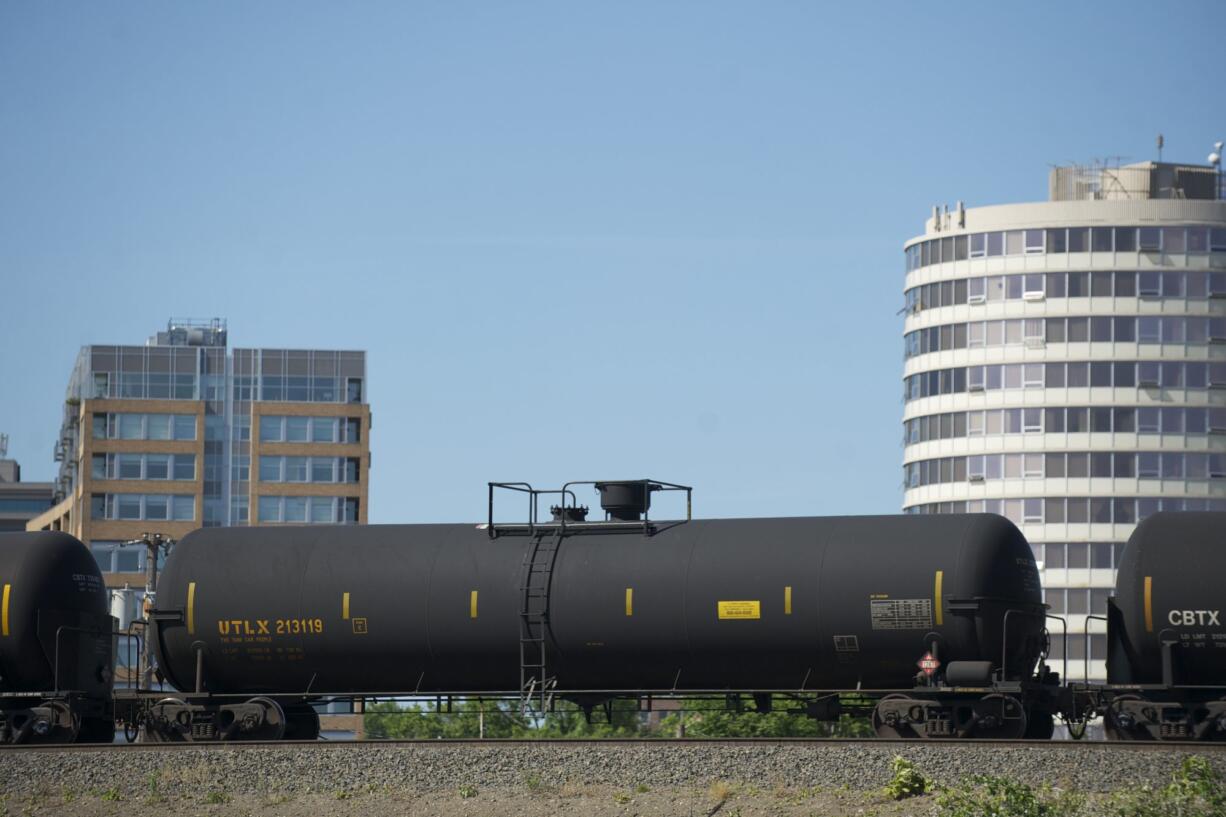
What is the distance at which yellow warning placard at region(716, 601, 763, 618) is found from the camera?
98.1ft

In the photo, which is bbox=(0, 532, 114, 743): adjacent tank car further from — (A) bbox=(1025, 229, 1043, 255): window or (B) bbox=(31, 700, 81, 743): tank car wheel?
(A) bbox=(1025, 229, 1043, 255): window

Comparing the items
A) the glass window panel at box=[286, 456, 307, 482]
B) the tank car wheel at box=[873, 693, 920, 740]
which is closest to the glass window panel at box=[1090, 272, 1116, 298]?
the glass window panel at box=[286, 456, 307, 482]

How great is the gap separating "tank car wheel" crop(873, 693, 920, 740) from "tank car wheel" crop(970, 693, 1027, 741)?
3.57ft

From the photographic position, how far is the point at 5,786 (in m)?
29.0

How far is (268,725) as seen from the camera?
105 feet

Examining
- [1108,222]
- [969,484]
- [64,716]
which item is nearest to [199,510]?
[969,484]

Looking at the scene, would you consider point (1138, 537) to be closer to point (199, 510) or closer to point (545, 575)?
point (545, 575)

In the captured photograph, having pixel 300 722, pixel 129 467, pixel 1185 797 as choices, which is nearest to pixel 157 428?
pixel 129 467

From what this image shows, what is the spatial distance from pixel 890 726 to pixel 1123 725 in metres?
3.79

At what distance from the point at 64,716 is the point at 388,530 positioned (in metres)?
6.62

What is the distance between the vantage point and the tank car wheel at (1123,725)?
29.4 m

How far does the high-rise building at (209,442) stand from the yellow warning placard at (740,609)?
93.7 meters

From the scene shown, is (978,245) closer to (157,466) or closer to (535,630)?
(157,466)

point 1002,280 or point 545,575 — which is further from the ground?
point 1002,280
